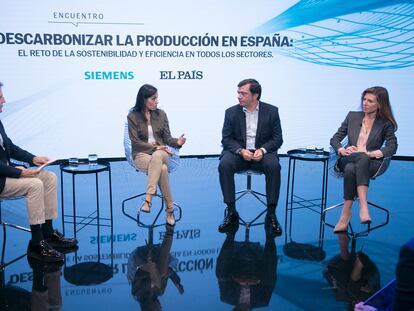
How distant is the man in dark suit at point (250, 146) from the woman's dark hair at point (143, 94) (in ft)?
2.26

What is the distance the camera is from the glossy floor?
293cm

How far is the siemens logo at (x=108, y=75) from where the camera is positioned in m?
6.16

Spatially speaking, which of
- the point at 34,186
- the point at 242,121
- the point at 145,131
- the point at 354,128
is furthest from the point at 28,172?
the point at 354,128

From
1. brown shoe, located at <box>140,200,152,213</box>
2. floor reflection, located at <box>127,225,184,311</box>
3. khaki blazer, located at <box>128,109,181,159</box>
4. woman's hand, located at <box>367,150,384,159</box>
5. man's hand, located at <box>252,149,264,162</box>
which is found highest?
khaki blazer, located at <box>128,109,181,159</box>

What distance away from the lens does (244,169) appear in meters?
4.38

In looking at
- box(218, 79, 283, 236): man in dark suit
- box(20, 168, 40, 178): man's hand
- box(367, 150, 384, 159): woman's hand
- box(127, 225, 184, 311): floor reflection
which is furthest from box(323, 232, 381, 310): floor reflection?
box(20, 168, 40, 178): man's hand

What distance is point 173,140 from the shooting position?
454cm

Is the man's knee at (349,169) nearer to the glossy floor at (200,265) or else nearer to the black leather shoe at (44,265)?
the glossy floor at (200,265)

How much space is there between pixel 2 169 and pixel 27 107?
2977 millimetres

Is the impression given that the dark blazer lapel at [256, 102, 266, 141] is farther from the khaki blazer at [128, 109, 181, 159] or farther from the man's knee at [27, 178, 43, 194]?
the man's knee at [27, 178, 43, 194]

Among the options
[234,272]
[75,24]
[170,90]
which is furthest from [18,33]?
[234,272]

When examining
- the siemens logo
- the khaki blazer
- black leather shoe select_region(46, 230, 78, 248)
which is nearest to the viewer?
black leather shoe select_region(46, 230, 78, 248)

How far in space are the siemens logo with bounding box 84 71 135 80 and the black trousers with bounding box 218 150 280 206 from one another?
2356 millimetres

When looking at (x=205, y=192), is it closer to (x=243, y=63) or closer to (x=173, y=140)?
(x=173, y=140)
